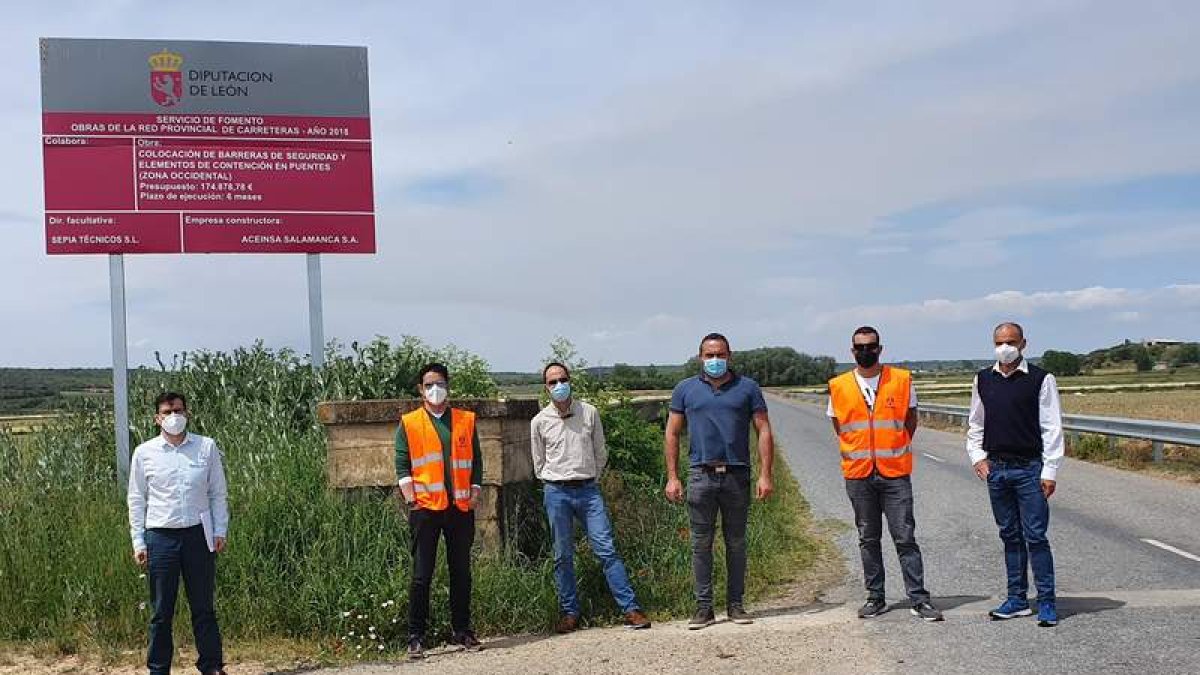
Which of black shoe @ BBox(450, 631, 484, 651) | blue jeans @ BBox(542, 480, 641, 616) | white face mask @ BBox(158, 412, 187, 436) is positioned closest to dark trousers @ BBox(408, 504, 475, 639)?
black shoe @ BBox(450, 631, 484, 651)

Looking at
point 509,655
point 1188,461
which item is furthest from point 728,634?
point 1188,461

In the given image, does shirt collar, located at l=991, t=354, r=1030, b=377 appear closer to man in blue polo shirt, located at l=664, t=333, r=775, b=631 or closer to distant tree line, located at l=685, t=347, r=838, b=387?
man in blue polo shirt, located at l=664, t=333, r=775, b=631

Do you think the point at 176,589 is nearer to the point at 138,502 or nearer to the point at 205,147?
the point at 138,502

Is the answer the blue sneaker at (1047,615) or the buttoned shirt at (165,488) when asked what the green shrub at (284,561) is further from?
the blue sneaker at (1047,615)

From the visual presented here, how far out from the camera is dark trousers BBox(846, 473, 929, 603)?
7.34 metres

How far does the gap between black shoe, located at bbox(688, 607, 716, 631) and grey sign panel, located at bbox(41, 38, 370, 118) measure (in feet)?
22.8

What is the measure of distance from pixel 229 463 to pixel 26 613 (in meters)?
2.23

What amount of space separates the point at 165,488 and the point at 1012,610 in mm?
5391

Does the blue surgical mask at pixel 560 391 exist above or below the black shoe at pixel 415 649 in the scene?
above

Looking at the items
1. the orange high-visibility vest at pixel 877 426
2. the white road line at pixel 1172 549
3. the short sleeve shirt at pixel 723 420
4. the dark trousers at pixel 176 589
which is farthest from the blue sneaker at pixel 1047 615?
the dark trousers at pixel 176 589

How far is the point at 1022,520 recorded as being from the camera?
23.6ft

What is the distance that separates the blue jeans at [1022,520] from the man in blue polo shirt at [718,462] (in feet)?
4.98

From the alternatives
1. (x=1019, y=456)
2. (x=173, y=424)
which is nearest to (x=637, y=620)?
(x=1019, y=456)

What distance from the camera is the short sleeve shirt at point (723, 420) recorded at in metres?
7.46
